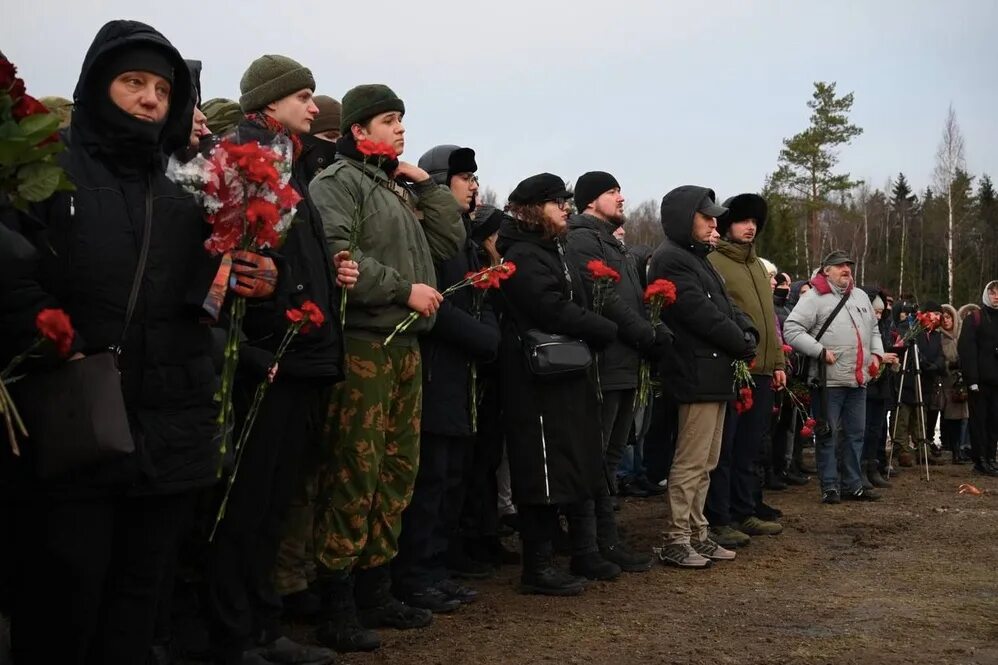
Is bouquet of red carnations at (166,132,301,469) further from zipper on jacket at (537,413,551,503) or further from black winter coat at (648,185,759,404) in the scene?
black winter coat at (648,185,759,404)

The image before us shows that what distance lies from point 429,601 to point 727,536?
308cm

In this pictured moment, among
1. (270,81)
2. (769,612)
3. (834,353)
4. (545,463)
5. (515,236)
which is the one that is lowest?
(769,612)

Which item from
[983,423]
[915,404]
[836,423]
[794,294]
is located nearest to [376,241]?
[836,423]

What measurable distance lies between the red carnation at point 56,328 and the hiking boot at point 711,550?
17.9 feet

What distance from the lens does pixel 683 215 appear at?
7.84 m

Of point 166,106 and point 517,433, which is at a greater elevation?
point 166,106

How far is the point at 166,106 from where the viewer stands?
11.8 feet

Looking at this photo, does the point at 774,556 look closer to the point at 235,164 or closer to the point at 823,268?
the point at 823,268

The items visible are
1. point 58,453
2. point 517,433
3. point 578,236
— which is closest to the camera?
point 58,453

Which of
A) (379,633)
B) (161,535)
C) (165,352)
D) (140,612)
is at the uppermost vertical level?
(165,352)


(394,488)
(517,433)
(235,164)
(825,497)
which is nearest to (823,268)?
(825,497)

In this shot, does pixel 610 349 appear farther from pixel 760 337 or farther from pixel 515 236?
pixel 760 337

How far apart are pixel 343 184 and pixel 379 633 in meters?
2.19

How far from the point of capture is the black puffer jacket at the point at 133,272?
10.7 feet
